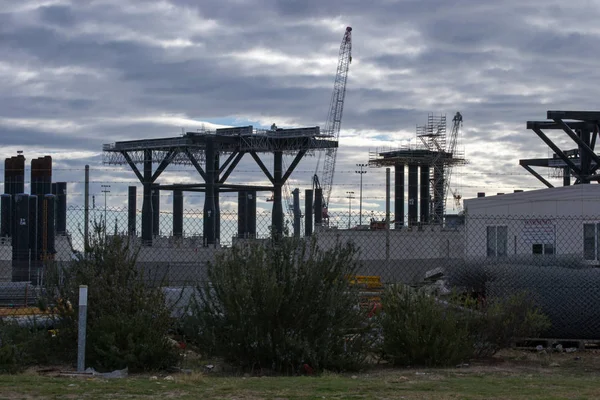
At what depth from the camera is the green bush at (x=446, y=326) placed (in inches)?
456

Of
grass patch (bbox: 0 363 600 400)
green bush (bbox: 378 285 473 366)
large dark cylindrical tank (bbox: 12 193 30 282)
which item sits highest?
large dark cylindrical tank (bbox: 12 193 30 282)

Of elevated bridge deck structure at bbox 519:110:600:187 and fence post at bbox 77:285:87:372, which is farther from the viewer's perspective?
elevated bridge deck structure at bbox 519:110:600:187

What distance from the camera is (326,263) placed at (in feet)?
37.5

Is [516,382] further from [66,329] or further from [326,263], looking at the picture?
[66,329]

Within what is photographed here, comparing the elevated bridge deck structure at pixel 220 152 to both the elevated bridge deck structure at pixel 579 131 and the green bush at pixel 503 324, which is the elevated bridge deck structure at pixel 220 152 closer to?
the elevated bridge deck structure at pixel 579 131

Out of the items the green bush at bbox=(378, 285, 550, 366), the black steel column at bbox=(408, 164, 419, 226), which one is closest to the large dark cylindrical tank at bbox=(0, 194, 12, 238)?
the black steel column at bbox=(408, 164, 419, 226)

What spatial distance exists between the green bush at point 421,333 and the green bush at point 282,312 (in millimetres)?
477

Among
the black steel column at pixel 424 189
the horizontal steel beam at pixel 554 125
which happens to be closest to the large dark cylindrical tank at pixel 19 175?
the horizontal steel beam at pixel 554 125

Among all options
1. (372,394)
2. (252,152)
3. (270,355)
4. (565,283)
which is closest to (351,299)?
(270,355)

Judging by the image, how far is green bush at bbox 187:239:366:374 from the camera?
11.0 m

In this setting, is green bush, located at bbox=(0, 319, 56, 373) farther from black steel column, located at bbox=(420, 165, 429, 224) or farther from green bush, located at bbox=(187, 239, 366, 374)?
black steel column, located at bbox=(420, 165, 429, 224)

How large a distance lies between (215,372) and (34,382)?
2.57 meters

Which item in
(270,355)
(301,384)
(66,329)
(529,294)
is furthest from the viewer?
(529,294)

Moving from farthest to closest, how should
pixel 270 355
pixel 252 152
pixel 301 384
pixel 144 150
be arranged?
pixel 144 150 → pixel 252 152 → pixel 270 355 → pixel 301 384
